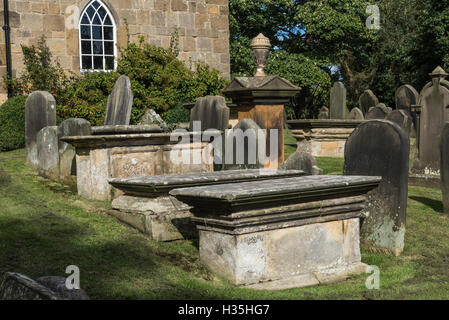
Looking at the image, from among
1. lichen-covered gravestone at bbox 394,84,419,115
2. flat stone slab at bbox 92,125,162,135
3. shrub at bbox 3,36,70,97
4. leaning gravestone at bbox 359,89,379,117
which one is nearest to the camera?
flat stone slab at bbox 92,125,162,135

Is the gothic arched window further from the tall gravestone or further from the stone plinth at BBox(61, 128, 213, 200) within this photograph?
the tall gravestone

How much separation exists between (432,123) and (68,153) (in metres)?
7.24

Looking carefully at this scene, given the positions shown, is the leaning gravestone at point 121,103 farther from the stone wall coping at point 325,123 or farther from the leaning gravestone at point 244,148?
the stone wall coping at point 325,123

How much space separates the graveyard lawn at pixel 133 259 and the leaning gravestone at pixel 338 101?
33.6 ft

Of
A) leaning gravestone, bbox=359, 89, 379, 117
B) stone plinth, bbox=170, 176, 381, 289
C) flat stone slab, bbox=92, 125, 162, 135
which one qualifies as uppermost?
leaning gravestone, bbox=359, 89, 379, 117

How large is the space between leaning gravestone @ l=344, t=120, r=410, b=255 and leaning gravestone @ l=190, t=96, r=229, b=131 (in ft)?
13.0

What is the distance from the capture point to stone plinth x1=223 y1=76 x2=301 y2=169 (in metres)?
10.4

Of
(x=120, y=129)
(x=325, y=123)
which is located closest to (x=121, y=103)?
(x=120, y=129)

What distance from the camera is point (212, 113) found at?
10.2 metres

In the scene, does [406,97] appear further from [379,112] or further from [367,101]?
[379,112]

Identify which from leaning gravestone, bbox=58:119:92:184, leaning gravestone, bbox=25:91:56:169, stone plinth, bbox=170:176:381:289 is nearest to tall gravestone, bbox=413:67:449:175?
stone plinth, bbox=170:176:381:289

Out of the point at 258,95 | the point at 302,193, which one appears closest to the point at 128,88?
the point at 258,95

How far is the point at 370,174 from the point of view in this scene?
620cm
